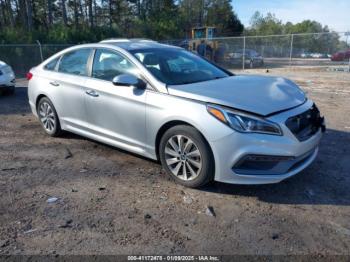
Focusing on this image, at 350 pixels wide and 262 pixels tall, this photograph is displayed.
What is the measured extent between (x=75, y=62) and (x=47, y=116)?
1.18 m

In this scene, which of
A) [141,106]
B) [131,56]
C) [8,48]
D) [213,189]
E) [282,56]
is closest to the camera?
[213,189]

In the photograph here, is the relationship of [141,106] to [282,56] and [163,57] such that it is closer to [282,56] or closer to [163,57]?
[163,57]

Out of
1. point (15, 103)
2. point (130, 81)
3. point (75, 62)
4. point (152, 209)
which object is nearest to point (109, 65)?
point (130, 81)

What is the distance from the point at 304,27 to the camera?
88.4 meters

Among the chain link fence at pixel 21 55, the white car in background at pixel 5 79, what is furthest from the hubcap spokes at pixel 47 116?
the chain link fence at pixel 21 55

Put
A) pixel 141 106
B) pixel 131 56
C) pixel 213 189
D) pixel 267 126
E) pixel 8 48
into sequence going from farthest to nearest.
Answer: pixel 8 48 < pixel 131 56 < pixel 141 106 < pixel 213 189 < pixel 267 126

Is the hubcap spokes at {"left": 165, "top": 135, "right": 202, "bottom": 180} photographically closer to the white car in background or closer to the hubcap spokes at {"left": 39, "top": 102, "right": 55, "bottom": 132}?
the hubcap spokes at {"left": 39, "top": 102, "right": 55, "bottom": 132}

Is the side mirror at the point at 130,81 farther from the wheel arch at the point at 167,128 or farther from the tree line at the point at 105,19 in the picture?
the tree line at the point at 105,19

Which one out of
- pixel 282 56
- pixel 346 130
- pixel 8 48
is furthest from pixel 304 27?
pixel 346 130

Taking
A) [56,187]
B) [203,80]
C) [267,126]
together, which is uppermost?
[203,80]

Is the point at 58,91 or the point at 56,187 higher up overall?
the point at 58,91

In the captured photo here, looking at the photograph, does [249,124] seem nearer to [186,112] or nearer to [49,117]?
[186,112]

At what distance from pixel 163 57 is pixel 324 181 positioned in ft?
8.61

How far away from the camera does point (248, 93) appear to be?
3.90 metres
